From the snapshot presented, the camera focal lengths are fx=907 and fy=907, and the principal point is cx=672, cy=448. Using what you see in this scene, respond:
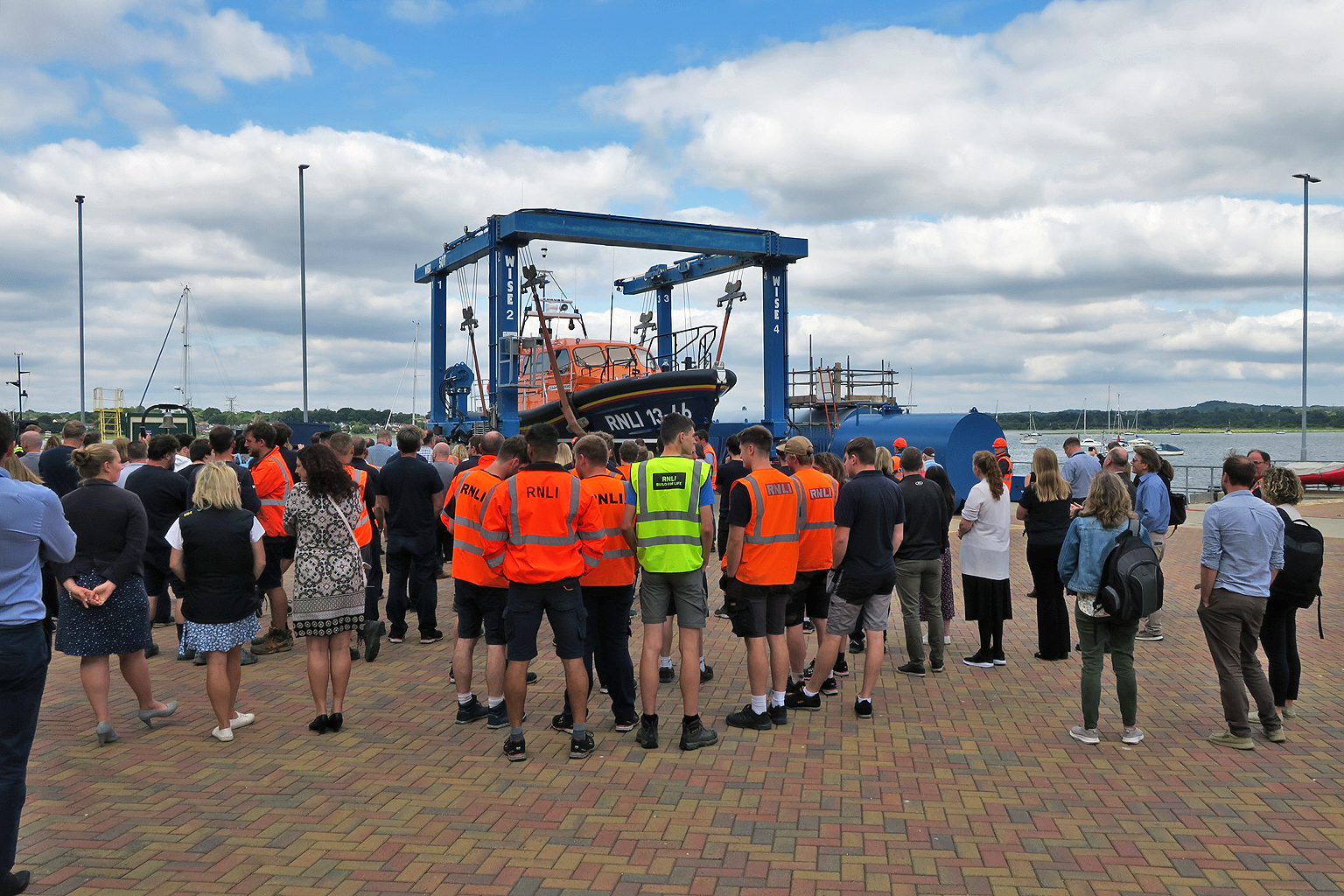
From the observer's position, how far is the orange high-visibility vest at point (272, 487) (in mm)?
7566

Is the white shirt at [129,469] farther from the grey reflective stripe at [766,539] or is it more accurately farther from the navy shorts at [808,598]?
the navy shorts at [808,598]

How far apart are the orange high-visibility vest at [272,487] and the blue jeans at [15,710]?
3.96m

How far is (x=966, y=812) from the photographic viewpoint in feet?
14.8

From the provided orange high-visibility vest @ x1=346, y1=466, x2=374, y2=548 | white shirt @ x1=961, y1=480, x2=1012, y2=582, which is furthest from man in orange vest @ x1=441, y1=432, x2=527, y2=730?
white shirt @ x1=961, y1=480, x2=1012, y2=582

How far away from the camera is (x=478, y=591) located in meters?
5.87

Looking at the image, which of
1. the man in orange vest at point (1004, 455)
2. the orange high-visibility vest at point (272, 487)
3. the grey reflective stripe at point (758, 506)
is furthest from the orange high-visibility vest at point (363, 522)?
the man in orange vest at point (1004, 455)

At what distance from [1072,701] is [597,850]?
13.1 feet

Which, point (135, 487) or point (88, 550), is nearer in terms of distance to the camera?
point (88, 550)

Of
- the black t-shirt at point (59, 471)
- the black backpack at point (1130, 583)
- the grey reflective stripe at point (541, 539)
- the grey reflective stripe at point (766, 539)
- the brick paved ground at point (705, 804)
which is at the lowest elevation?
the brick paved ground at point (705, 804)

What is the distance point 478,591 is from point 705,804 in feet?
6.87

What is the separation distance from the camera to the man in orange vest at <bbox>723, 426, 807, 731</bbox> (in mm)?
5668

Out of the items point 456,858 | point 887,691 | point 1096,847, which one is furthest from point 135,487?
point 1096,847

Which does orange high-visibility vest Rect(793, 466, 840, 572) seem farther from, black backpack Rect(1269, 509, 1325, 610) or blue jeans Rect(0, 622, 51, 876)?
blue jeans Rect(0, 622, 51, 876)

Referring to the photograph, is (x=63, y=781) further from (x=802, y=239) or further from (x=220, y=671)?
(x=802, y=239)
